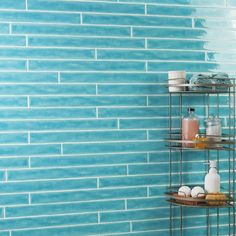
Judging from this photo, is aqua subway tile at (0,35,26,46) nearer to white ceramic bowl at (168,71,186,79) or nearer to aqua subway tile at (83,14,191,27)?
aqua subway tile at (83,14,191,27)

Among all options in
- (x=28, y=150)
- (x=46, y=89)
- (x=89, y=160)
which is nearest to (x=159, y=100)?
(x=89, y=160)

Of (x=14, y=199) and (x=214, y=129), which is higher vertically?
(x=214, y=129)

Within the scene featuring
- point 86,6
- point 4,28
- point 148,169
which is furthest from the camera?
point 148,169

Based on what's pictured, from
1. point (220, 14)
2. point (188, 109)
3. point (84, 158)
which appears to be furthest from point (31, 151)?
point (220, 14)

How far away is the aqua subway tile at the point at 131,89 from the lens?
7.57 feet

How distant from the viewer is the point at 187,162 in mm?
2418

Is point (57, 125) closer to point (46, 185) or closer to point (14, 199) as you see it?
point (46, 185)

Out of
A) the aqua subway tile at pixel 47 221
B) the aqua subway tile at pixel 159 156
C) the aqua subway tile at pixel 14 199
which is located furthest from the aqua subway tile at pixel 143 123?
the aqua subway tile at pixel 14 199

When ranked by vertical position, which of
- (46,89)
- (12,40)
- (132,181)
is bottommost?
(132,181)

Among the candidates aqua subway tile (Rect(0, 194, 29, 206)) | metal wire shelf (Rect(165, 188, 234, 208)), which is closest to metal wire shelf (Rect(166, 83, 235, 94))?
metal wire shelf (Rect(165, 188, 234, 208))

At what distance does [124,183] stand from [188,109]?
457 mm

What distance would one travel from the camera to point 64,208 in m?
2.26

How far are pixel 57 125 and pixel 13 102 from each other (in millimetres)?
218

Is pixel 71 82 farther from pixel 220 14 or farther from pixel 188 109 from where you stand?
pixel 220 14
